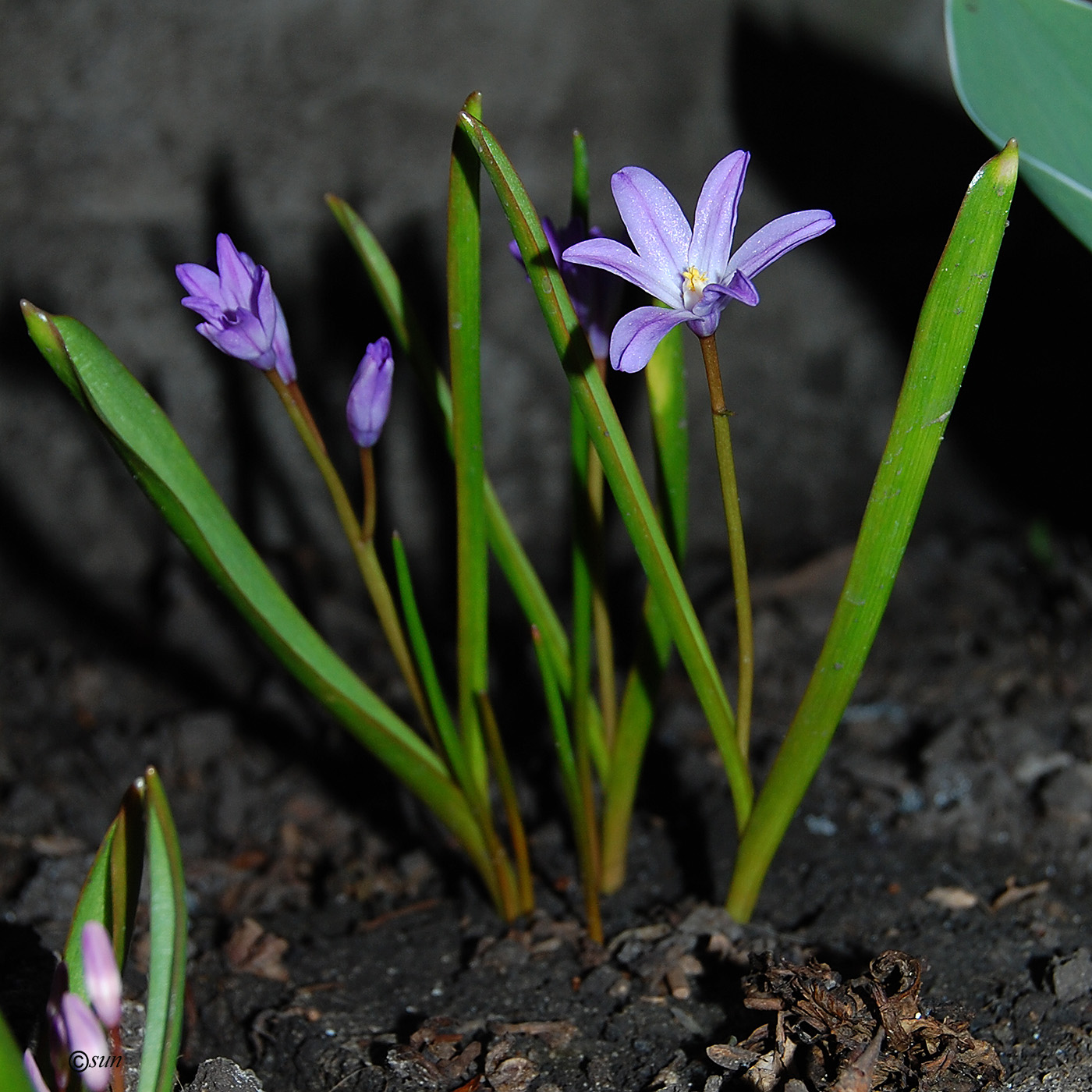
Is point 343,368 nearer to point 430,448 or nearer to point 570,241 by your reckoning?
point 430,448

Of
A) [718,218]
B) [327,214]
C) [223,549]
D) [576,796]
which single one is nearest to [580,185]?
[718,218]

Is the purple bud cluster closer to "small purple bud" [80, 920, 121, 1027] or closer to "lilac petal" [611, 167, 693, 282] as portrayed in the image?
"small purple bud" [80, 920, 121, 1027]

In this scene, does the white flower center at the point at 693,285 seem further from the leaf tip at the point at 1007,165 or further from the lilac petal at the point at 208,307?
the lilac petal at the point at 208,307

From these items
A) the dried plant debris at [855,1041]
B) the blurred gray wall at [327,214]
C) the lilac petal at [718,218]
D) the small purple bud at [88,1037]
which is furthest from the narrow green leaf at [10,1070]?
the blurred gray wall at [327,214]

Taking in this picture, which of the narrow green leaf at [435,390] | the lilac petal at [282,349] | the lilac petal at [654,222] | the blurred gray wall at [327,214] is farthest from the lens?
the blurred gray wall at [327,214]

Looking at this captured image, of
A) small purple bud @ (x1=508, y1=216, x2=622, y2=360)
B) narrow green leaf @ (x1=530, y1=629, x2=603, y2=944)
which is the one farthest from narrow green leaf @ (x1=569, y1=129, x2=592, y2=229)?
narrow green leaf @ (x1=530, y1=629, x2=603, y2=944)

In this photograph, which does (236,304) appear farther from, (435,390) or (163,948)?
(163,948)

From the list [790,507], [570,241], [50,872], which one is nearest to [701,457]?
[790,507]
